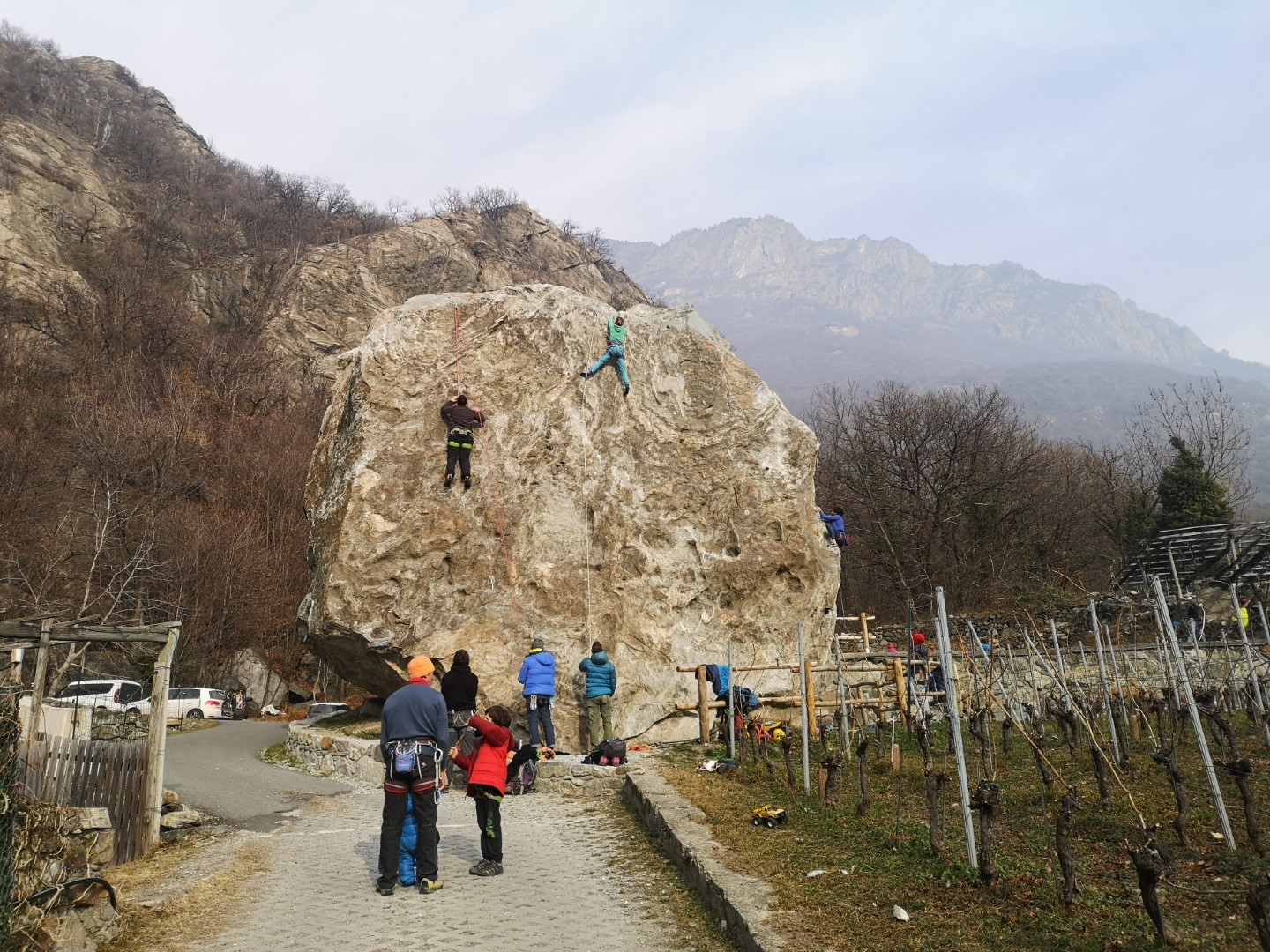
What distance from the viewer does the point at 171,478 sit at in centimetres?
3472

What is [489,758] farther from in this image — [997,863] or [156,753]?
[997,863]

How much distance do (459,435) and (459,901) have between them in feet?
30.1

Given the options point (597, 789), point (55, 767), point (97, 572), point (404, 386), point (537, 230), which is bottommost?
point (597, 789)

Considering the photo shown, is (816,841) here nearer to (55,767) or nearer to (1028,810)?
(1028,810)

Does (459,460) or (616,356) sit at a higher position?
(616,356)

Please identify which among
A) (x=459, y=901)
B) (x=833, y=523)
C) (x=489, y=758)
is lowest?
(x=459, y=901)

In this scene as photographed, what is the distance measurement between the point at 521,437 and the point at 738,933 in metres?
11.2

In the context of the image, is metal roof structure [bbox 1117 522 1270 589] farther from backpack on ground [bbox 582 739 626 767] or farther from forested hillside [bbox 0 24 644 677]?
forested hillside [bbox 0 24 644 677]

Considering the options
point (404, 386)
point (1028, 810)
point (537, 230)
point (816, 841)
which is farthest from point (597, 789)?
point (537, 230)

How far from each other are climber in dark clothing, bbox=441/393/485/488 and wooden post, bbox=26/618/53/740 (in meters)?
7.26

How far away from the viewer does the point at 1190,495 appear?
36656mm

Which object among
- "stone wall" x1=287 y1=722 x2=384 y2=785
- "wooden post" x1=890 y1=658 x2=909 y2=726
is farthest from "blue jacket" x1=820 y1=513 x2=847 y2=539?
"stone wall" x1=287 y1=722 x2=384 y2=785

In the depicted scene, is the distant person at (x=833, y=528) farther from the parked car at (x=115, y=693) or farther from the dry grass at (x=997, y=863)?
the parked car at (x=115, y=693)

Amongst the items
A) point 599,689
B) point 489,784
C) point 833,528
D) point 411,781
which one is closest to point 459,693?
point 599,689
